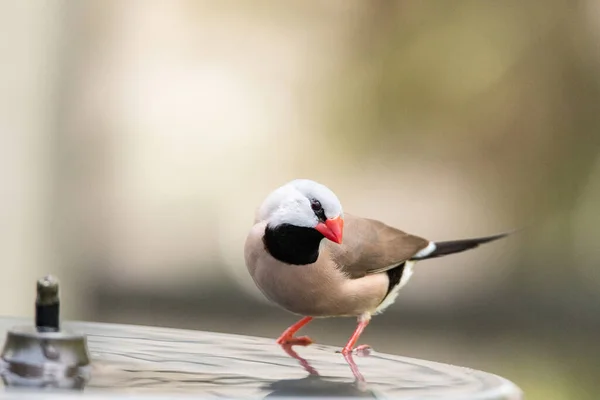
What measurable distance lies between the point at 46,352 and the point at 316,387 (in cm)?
20

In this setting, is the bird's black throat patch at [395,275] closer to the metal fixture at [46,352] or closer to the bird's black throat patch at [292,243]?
the bird's black throat patch at [292,243]

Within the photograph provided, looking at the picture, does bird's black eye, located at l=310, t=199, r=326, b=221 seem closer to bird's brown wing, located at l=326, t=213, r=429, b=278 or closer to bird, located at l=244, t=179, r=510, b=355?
bird, located at l=244, t=179, r=510, b=355

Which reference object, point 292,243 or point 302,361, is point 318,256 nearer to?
point 292,243

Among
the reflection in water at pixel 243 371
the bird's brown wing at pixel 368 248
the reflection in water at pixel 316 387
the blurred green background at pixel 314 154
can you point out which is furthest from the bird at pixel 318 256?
the blurred green background at pixel 314 154

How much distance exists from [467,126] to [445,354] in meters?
0.66

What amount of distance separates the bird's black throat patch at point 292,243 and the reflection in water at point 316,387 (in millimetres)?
518

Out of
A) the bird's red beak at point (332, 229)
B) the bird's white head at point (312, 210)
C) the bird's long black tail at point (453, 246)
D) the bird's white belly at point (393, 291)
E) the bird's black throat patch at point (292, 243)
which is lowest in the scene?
the bird's white belly at point (393, 291)

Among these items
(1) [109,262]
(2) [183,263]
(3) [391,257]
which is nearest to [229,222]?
(2) [183,263]

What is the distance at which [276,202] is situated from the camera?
4.52 feet

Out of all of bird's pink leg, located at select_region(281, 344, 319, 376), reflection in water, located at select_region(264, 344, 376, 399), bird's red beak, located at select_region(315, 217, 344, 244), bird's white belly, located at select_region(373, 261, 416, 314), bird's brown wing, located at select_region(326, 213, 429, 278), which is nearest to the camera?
reflection in water, located at select_region(264, 344, 376, 399)

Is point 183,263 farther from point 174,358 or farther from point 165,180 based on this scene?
point 174,358

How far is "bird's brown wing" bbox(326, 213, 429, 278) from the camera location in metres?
1.46

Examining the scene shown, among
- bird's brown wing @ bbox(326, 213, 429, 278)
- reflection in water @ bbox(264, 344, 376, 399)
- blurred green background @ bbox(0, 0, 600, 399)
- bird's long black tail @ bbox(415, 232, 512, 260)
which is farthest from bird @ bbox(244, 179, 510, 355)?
blurred green background @ bbox(0, 0, 600, 399)

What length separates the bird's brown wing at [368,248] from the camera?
4.81 ft
